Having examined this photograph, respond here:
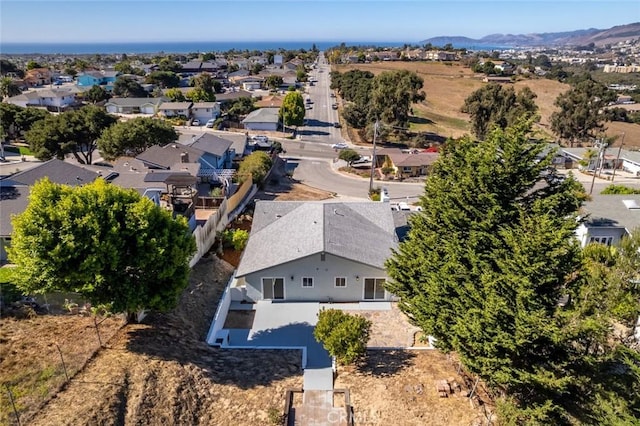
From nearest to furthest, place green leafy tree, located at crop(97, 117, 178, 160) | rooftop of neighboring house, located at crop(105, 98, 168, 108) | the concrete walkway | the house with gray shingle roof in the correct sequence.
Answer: the concrete walkway
the house with gray shingle roof
green leafy tree, located at crop(97, 117, 178, 160)
rooftop of neighboring house, located at crop(105, 98, 168, 108)

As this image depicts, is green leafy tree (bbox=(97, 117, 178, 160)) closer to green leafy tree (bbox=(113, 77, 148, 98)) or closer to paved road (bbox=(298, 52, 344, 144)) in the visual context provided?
paved road (bbox=(298, 52, 344, 144))

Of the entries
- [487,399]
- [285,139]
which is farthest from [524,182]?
[285,139]

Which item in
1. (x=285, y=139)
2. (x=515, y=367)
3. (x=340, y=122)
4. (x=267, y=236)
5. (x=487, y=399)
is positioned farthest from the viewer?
(x=340, y=122)

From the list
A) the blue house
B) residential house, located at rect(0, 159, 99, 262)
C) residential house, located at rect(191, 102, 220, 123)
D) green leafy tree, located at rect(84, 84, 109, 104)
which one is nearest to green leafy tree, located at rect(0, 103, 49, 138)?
residential house, located at rect(191, 102, 220, 123)

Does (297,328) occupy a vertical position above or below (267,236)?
below

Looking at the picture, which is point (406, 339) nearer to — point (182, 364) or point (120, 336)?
point (182, 364)

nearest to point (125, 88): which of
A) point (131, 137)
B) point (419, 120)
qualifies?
point (131, 137)

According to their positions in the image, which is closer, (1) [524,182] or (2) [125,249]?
(1) [524,182]

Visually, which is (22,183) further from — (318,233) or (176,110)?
(176,110)
